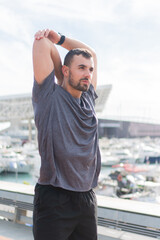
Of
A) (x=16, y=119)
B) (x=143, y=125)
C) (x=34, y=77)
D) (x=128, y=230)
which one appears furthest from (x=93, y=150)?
(x=143, y=125)

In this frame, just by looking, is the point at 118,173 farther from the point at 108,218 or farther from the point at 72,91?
the point at 72,91

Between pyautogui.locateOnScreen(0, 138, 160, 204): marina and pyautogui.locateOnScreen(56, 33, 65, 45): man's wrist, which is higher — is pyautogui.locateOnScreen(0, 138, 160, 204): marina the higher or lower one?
the lower one

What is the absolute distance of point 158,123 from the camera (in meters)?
53.4

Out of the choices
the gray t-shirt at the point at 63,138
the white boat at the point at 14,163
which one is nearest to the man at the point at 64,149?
the gray t-shirt at the point at 63,138

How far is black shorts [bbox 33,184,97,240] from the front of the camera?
118 cm

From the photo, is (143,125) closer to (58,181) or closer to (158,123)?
(158,123)

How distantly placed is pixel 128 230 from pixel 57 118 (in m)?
1.49

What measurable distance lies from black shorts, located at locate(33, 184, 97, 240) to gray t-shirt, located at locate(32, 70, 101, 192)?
0.14 feet

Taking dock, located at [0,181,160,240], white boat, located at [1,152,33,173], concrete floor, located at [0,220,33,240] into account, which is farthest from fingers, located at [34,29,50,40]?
white boat, located at [1,152,33,173]

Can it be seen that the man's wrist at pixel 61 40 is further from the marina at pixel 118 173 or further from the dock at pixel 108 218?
the marina at pixel 118 173

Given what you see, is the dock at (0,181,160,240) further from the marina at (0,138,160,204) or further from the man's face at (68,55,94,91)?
the marina at (0,138,160,204)

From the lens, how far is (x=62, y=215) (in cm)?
120

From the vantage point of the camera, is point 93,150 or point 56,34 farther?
point 56,34

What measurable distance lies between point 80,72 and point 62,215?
24.9 inches
